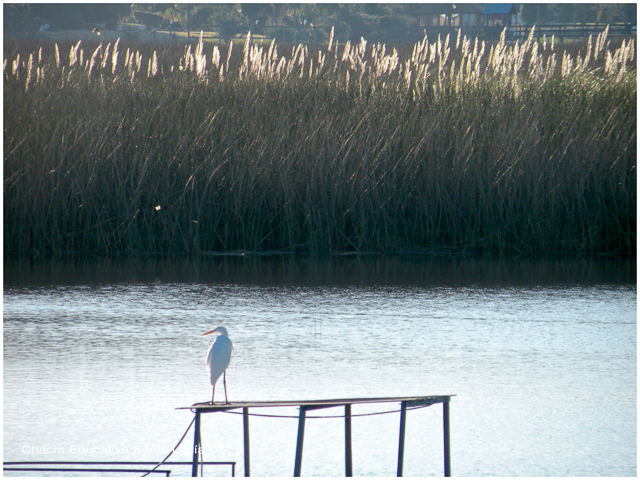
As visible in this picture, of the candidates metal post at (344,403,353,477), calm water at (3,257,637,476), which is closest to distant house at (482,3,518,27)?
calm water at (3,257,637,476)

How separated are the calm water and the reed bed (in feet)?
1.92

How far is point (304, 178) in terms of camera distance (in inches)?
263

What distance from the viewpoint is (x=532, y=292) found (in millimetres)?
5383

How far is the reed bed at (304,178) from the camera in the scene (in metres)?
6.60

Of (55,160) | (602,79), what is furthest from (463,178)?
(55,160)

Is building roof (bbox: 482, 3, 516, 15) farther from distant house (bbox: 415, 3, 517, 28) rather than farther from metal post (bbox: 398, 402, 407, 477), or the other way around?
metal post (bbox: 398, 402, 407, 477)

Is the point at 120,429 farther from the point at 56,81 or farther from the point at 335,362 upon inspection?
the point at 56,81

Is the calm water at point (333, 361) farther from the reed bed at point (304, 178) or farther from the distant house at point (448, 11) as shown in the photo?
the distant house at point (448, 11)

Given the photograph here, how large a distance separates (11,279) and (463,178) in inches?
133

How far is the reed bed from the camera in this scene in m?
6.60

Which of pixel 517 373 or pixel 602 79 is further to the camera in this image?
pixel 602 79

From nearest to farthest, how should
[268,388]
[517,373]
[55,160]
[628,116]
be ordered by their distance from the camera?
[268,388], [517,373], [55,160], [628,116]

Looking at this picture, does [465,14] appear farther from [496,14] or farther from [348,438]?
[348,438]

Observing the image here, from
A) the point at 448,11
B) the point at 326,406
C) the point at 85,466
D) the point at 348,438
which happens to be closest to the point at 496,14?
the point at 448,11
